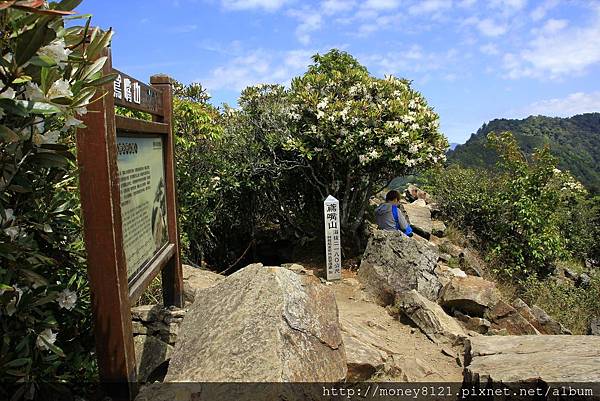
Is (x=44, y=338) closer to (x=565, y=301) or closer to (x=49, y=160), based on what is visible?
(x=49, y=160)

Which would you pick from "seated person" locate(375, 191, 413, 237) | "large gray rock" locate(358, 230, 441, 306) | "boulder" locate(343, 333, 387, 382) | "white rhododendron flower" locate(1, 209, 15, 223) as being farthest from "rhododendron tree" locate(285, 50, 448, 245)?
"white rhododendron flower" locate(1, 209, 15, 223)

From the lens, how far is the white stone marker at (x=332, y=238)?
24.2ft

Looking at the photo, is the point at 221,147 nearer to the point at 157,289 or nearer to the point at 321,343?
the point at 157,289

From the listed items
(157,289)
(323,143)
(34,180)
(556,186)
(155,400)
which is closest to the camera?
(34,180)

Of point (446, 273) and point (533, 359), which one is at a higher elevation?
point (533, 359)

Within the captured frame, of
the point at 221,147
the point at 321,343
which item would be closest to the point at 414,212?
the point at 221,147

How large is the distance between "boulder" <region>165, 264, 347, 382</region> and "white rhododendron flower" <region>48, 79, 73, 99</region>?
1846mm

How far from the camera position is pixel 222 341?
9.79ft

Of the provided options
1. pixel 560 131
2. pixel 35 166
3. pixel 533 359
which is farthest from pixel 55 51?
pixel 560 131

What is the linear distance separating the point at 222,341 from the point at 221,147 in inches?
224

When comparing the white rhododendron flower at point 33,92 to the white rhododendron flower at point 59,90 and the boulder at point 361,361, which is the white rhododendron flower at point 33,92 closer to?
the white rhododendron flower at point 59,90

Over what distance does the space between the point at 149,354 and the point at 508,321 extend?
4657mm

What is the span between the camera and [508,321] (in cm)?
602

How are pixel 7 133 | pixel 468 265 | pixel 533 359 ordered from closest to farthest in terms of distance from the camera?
1. pixel 7 133
2. pixel 533 359
3. pixel 468 265
